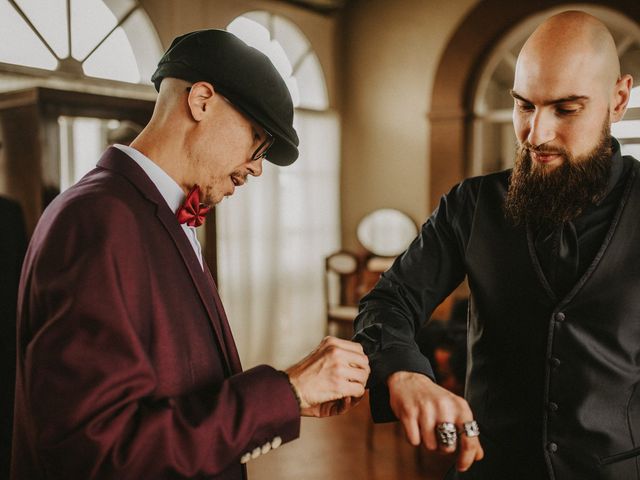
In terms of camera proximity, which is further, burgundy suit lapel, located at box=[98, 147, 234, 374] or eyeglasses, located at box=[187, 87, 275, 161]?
eyeglasses, located at box=[187, 87, 275, 161]

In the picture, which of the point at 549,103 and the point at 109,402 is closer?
the point at 109,402

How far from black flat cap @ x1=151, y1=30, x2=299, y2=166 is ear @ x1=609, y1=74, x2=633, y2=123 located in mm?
686

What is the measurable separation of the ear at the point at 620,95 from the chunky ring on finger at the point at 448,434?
2.45 feet

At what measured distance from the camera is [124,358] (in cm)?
91

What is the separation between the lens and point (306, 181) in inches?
244

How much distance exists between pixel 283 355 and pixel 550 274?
489 cm

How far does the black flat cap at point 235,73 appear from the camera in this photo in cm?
117

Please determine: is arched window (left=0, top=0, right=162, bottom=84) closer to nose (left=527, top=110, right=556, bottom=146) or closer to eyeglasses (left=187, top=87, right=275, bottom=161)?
eyeglasses (left=187, top=87, right=275, bottom=161)

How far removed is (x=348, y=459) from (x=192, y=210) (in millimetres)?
3139

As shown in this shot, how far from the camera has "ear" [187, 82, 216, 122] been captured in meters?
1.17

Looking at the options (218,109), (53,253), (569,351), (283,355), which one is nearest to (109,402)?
(53,253)

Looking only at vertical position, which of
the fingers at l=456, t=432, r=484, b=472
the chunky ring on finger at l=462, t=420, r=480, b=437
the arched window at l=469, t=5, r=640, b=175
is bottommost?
the fingers at l=456, t=432, r=484, b=472

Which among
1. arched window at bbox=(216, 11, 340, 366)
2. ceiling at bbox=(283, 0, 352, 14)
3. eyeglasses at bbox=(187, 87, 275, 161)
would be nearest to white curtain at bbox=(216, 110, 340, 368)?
arched window at bbox=(216, 11, 340, 366)

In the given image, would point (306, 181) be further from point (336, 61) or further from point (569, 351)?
point (569, 351)
